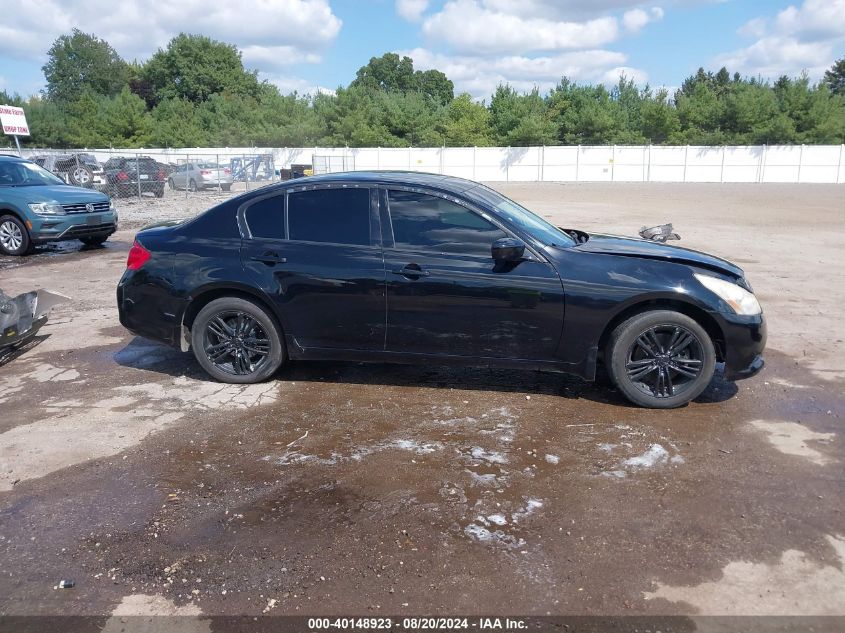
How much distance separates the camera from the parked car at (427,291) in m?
4.96

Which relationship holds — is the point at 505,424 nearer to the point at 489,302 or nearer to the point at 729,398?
the point at 489,302

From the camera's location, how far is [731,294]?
4.96 meters

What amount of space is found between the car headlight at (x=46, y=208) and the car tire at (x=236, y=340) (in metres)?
8.74

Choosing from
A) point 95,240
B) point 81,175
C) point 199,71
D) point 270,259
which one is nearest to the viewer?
point 270,259

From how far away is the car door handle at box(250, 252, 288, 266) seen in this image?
17.6 ft

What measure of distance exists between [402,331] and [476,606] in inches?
102

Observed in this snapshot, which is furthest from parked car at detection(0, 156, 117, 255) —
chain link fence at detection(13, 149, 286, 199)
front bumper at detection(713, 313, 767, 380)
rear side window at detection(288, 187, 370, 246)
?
front bumper at detection(713, 313, 767, 380)

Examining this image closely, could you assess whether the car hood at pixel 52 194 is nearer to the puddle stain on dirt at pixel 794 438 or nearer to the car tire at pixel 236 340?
the car tire at pixel 236 340

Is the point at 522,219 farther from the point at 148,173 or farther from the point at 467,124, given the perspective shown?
the point at 467,124

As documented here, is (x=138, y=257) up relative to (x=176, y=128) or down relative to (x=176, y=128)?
down

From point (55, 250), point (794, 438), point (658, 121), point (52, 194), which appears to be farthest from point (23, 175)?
point (658, 121)

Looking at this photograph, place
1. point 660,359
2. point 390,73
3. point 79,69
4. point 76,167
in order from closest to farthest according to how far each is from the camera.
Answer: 1. point 660,359
2. point 76,167
3. point 79,69
4. point 390,73

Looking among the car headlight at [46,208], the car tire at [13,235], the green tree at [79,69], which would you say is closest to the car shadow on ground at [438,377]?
the car headlight at [46,208]

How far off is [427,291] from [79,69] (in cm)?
10499
